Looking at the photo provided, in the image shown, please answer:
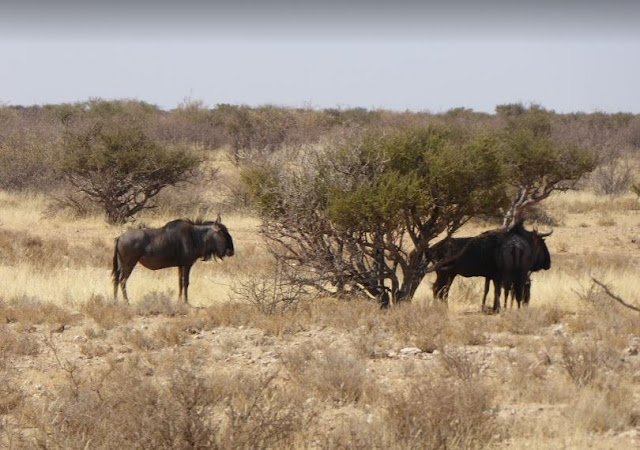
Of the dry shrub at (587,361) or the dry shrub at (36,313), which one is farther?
the dry shrub at (36,313)

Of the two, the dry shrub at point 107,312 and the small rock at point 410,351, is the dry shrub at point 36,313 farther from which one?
the small rock at point 410,351

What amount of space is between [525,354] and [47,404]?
16.1ft

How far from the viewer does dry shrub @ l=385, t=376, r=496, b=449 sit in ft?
21.0

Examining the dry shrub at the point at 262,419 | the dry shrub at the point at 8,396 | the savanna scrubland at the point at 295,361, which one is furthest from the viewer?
the dry shrub at the point at 8,396

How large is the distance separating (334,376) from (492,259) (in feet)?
18.5

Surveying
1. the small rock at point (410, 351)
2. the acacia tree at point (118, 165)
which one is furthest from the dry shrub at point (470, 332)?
the acacia tree at point (118, 165)

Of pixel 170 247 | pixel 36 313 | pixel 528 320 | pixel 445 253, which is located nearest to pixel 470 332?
pixel 528 320

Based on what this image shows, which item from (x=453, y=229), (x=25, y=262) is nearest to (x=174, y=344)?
(x=453, y=229)

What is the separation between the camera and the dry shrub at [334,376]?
801 cm

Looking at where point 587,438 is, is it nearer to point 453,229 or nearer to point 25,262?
point 453,229

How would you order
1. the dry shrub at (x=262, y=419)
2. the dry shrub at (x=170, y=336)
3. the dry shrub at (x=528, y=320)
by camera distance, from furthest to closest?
the dry shrub at (x=528, y=320), the dry shrub at (x=170, y=336), the dry shrub at (x=262, y=419)

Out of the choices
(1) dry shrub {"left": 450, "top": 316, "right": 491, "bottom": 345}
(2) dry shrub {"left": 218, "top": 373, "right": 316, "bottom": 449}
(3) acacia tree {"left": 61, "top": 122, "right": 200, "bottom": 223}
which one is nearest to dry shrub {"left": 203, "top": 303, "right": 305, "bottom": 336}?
(1) dry shrub {"left": 450, "top": 316, "right": 491, "bottom": 345}

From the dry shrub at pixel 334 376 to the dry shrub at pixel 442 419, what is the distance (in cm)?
101

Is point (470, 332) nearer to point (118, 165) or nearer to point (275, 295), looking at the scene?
point (275, 295)
